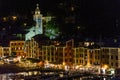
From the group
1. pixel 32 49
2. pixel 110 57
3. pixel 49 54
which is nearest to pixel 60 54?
pixel 49 54

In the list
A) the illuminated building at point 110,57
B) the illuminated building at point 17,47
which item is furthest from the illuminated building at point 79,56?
the illuminated building at point 17,47

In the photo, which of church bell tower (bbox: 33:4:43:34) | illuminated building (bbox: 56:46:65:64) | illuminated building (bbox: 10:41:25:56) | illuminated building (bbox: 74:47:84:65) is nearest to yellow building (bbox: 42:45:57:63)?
illuminated building (bbox: 56:46:65:64)

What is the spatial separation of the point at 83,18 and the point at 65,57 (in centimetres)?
1032

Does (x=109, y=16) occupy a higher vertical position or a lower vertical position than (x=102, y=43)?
higher

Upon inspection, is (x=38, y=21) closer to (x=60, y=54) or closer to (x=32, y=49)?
(x=32, y=49)

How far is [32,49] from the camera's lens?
4616 cm

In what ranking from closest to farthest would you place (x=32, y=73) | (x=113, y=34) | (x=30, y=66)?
1. (x=32, y=73)
2. (x=30, y=66)
3. (x=113, y=34)

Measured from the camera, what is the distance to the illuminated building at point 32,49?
4471 centimetres

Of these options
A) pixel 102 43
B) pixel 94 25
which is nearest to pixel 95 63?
pixel 102 43

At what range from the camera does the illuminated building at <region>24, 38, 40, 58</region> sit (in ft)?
147

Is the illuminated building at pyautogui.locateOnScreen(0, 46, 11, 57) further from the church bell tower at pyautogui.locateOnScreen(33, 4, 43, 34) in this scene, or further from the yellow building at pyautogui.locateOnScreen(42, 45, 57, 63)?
the yellow building at pyautogui.locateOnScreen(42, 45, 57, 63)

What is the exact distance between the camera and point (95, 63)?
39406 mm

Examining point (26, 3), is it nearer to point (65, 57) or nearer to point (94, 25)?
point (94, 25)

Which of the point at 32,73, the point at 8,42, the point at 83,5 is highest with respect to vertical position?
the point at 83,5
